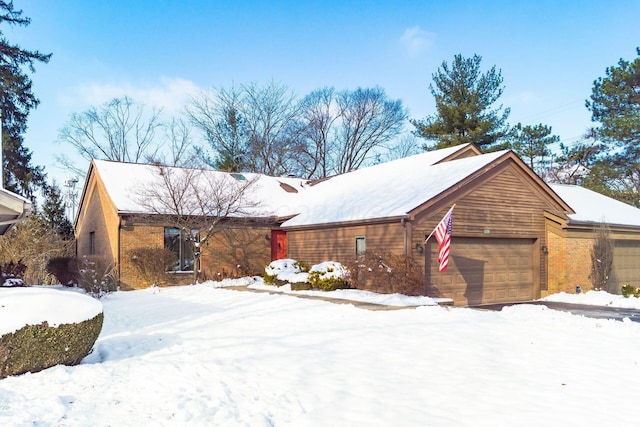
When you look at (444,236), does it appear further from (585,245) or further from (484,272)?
(585,245)

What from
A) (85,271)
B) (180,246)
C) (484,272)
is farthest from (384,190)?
(85,271)

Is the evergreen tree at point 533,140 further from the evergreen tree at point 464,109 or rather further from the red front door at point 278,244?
the red front door at point 278,244

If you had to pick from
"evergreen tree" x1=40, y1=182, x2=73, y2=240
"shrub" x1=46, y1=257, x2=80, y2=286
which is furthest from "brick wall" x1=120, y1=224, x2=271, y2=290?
"evergreen tree" x1=40, y1=182, x2=73, y2=240

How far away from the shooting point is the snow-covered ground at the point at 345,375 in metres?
Answer: 5.60

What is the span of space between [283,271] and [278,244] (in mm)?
4608

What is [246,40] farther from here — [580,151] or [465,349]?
[580,151]

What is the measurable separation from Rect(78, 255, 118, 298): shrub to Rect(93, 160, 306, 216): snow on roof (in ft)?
8.54

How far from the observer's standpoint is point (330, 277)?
17.4m

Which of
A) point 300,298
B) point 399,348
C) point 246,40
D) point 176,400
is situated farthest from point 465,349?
point 246,40

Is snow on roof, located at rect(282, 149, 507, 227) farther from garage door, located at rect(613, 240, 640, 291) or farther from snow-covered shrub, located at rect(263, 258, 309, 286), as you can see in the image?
garage door, located at rect(613, 240, 640, 291)

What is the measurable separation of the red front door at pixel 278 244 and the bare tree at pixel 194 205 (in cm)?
177

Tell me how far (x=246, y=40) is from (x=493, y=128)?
2182 centimetres

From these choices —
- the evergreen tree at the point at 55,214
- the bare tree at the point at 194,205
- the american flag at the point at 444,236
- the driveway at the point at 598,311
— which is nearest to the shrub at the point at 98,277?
the bare tree at the point at 194,205

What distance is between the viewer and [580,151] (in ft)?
129
